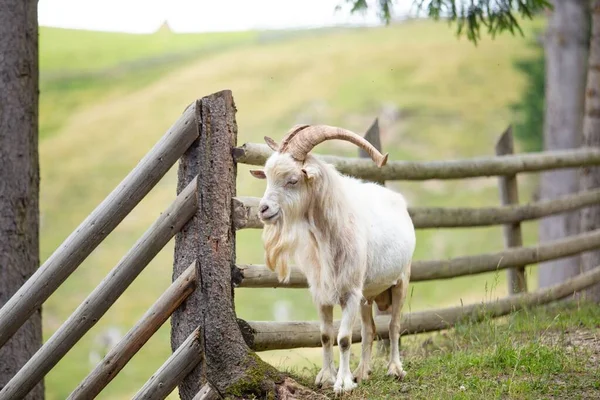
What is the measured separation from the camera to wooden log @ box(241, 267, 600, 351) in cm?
505

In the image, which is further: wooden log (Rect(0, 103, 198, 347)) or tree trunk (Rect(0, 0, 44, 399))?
tree trunk (Rect(0, 0, 44, 399))

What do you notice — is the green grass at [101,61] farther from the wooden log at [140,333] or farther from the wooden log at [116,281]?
the wooden log at [140,333]

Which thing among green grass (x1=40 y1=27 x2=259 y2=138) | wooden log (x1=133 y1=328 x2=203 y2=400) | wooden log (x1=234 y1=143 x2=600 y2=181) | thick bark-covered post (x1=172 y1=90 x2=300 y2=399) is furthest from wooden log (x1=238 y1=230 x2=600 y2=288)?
green grass (x1=40 y1=27 x2=259 y2=138)

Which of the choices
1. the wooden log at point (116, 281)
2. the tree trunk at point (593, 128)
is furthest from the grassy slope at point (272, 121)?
the wooden log at point (116, 281)

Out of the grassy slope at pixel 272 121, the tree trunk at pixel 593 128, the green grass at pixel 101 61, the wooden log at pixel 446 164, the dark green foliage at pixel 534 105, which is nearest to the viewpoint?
the wooden log at pixel 446 164

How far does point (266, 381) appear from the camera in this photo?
439 cm

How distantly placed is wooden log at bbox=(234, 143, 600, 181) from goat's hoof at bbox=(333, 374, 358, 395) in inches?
59.0

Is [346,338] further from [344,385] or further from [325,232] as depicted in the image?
[325,232]

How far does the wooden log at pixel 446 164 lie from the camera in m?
5.10

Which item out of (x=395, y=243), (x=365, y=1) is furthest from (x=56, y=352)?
(x=365, y=1)

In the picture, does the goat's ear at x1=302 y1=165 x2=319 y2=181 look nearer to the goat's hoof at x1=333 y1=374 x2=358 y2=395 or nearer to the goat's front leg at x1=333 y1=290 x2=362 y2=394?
the goat's front leg at x1=333 y1=290 x2=362 y2=394

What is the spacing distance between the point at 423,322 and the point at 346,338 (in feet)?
7.69

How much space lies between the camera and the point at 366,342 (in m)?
5.14

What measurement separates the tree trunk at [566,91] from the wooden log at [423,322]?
138 inches
